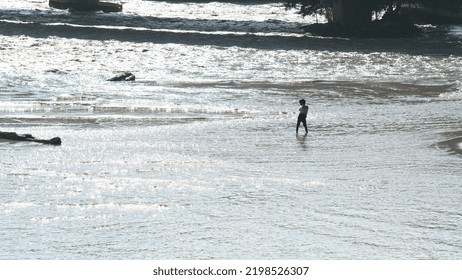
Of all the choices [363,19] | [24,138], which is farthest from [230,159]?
[363,19]

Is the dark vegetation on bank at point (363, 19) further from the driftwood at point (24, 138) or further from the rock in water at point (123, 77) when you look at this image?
the driftwood at point (24, 138)

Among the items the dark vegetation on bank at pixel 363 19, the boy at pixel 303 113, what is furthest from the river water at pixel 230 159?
the dark vegetation on bank at pixel 363 19

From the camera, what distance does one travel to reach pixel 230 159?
2625 cm

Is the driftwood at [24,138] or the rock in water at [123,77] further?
the rock in water at [123,77]

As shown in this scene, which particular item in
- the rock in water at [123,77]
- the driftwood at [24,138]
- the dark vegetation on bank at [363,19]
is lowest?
the dark vegetation on bank at [363,19]

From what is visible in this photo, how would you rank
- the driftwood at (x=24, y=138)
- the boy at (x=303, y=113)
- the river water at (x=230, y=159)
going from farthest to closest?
the boy at (x=303, y=113) → the driftwood at (x=24, y=138) → the river water at (x=230, y=159)

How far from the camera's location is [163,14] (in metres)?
98.9

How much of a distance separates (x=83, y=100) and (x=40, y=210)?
1765 cm

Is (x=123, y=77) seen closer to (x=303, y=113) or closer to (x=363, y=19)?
(x=303, y=113)

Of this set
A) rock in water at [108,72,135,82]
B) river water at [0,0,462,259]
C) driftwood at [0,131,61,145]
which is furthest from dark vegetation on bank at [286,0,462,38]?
driftwood at [0,131,61,145]

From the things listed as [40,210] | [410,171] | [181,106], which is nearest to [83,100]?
[181,106]

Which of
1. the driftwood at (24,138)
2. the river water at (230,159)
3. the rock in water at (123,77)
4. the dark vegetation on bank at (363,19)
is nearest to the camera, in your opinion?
the river water at (230,159)

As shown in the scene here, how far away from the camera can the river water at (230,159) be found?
19.1m

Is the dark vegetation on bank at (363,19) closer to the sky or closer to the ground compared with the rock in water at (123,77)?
closer to the ground
